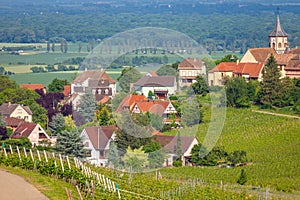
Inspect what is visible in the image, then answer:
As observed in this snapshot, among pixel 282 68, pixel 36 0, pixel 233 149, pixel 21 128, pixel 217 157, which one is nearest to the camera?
pixel 217 157

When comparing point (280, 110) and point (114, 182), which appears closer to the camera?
point (114, 182)

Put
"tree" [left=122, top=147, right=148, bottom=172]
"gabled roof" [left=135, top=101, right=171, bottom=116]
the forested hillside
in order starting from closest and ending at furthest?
"tree" [left=122, top=147, right=148, bottom=172] → "gabled roof" [left=135, top=101, right=171, bottom=116] → the forested hillside

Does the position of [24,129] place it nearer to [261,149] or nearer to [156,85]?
[156,85]

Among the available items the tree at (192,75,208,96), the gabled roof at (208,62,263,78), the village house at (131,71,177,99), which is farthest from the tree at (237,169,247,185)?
the gabled roof at (208,62,263,78)

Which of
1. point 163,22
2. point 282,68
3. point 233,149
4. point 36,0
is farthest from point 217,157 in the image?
point 36,0

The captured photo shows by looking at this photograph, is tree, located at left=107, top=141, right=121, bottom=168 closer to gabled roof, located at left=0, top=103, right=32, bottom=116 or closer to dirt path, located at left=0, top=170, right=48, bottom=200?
dirt path, located at left=0, top=170, right=48, bottom=200

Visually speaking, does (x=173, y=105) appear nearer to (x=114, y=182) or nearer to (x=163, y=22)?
(x=114, y=182)
